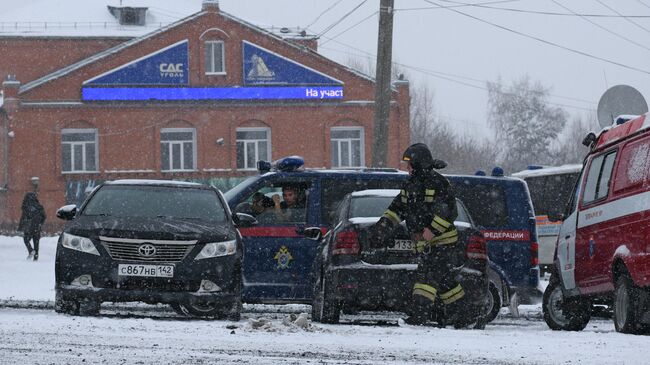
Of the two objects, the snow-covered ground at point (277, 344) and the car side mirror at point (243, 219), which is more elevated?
the car side mirror at point (243, 219)

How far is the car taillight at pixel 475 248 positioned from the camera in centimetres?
1210

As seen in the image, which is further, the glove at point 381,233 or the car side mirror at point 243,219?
the car side mirror at point 243,219

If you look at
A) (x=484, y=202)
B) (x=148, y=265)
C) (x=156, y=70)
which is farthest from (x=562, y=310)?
(x=156, y=70)

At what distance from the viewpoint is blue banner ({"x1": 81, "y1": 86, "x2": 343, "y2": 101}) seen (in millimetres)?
51219

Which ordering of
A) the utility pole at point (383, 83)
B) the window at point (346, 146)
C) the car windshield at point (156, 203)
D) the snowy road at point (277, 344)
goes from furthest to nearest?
the window at point (346, 146), the utility pole at point (383, 83), the car windshield at point (156, 203), the snowy road at point (277, 344)

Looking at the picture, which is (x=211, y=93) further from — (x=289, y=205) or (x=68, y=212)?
(x=68, y=212)

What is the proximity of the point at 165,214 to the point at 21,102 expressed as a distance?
129 feet

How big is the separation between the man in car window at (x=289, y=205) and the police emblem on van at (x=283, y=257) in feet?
1.26

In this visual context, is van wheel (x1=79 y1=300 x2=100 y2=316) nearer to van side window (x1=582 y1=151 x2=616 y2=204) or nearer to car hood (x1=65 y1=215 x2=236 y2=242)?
car hood (x1=65 y1=215 x2=236 y2=242)

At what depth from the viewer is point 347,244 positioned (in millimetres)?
11945

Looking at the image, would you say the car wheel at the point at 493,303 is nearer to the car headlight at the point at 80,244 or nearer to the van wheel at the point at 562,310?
the van wheel at the point at 562,310

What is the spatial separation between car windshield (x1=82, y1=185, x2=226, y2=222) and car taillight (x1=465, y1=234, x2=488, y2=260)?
9.41 feet

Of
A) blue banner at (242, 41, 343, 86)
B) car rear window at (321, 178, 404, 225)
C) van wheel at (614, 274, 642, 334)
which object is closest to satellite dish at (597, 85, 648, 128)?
car rear window at (321, 178, 404, 225)

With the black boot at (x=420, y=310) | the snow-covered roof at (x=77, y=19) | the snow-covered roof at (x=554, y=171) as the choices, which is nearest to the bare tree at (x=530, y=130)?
the snow-covered roof at (x=77, y=19)
